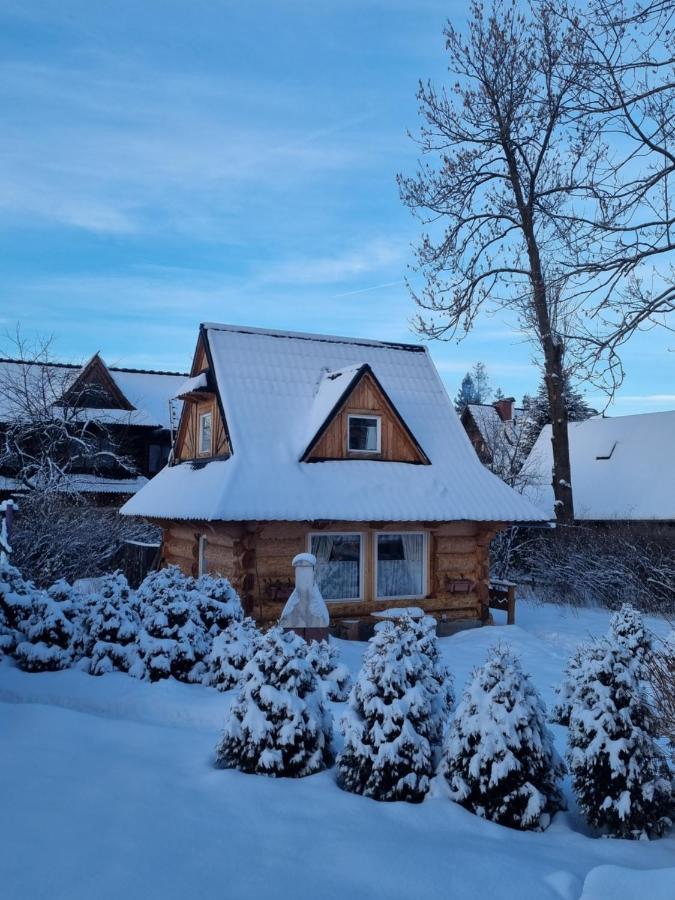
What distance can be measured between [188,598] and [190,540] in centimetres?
704

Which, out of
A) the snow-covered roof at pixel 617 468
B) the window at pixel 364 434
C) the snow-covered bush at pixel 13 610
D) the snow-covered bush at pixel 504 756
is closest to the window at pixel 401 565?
the window at pixel 364 434

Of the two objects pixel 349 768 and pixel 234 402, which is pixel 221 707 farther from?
pixel 234 402

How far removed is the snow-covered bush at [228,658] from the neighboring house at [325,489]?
3745 mm

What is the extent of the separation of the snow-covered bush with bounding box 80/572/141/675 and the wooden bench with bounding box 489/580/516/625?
9391 mm

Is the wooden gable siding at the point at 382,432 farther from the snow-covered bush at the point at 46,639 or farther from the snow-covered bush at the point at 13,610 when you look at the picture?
the snow-covered bush at the point at 46,639

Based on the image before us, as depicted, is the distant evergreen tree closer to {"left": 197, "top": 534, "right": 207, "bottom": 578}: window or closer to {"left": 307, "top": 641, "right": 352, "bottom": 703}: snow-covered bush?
{"left": 197, "top": 534, "right": 207, "bottom": 578}: window

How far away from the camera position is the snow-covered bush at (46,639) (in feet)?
30.3

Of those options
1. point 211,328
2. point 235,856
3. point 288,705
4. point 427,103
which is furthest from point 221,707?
point 427,103

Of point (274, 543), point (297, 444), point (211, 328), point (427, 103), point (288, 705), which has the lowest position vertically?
point (288, 705)

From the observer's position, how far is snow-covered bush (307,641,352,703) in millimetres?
8258

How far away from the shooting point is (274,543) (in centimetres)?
1425

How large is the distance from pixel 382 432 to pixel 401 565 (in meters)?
2.94

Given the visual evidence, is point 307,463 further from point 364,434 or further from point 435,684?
point 435,684

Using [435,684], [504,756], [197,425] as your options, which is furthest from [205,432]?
[504,756]
